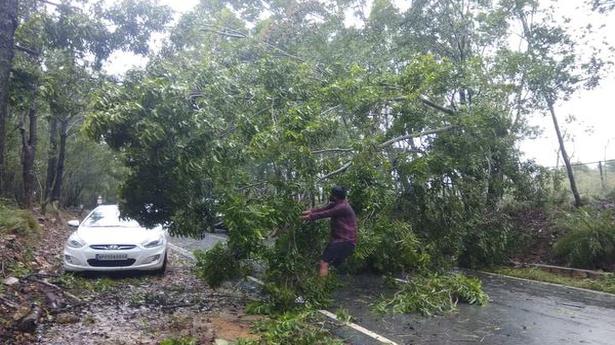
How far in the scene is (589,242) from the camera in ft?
36.2

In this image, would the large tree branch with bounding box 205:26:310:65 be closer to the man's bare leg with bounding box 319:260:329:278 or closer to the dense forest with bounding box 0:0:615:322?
the dense forest with bounding box 0:0:615:322

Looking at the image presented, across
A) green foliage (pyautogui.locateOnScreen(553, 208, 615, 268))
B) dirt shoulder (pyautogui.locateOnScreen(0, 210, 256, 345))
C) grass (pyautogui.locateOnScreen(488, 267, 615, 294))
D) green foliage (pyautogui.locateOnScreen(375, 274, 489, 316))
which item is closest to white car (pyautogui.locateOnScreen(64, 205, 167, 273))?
dirt shoulder (pyautogui.locateOnScreen(0, 210, 256, 345))

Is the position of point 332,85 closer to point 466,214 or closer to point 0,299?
point 466,214

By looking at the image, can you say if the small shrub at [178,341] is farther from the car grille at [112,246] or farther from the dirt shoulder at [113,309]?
the car grille at [112,246]

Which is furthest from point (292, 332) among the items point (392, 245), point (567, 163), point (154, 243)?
A: point (567, 163)

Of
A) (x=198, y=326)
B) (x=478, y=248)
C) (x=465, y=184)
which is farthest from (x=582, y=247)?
(x=198, y=326)

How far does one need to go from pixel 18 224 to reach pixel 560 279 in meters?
12.3

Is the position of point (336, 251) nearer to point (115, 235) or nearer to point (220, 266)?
point (220, 266)

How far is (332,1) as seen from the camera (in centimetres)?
1678

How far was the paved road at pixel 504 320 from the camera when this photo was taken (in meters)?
5.89

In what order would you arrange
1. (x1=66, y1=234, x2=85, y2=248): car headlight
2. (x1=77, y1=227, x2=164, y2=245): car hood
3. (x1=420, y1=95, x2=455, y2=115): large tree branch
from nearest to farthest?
(x1=66, y1=234, x2=85, y2=248): car headlight → (x1=77, y1=227, x2=164, y2=245): car hood → (x1=420, y1=95, x2=455, y2=115): large tree branch

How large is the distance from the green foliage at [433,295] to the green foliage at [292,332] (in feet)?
5.02

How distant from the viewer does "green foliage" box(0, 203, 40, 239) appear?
1110 cm

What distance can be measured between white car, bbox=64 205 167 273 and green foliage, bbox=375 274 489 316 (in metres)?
4.35
